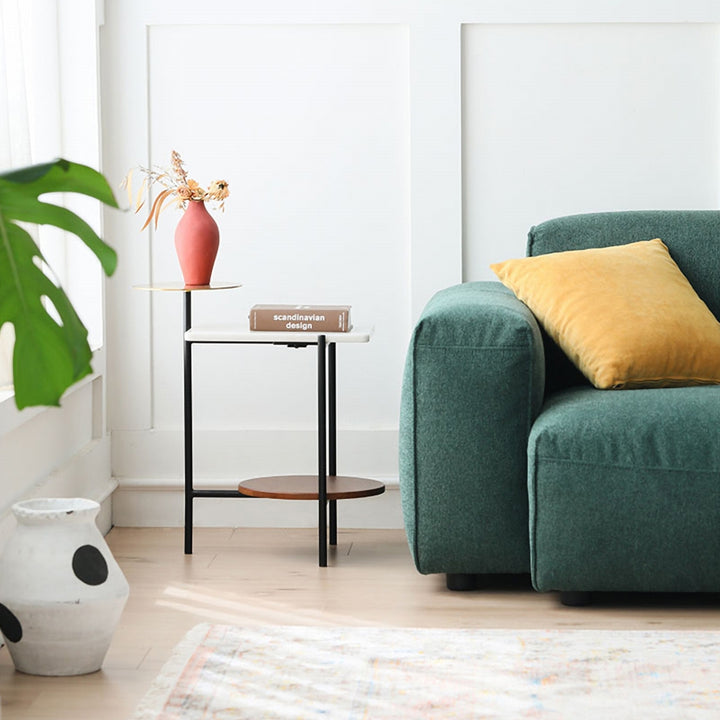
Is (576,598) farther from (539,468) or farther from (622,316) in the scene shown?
(622,316)

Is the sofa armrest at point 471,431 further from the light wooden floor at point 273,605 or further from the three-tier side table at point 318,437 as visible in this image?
the three-tier side table at point 318,437

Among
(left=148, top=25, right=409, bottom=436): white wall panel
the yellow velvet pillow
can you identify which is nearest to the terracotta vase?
(left=148, top=25, right=409, bottom=436): white wall panel

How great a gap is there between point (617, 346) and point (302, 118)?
121 cm

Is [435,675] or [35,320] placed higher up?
[35,320]

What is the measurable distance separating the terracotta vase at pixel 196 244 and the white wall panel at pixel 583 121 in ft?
2.55

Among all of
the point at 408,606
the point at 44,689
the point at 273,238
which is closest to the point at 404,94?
the point at 273,238

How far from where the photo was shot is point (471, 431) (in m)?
2.60

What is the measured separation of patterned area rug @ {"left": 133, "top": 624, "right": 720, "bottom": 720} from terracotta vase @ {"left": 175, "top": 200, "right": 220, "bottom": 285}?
98cm

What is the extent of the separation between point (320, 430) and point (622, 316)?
776 millimetres

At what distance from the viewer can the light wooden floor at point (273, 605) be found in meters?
2.10

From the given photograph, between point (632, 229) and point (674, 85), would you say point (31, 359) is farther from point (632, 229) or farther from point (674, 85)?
point (674, 85)

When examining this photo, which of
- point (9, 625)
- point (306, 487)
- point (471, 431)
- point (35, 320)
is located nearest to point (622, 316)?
point (471, 431)

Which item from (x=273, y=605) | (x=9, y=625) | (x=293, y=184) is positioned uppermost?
(x=293, y=184)

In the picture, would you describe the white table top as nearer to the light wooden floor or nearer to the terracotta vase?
the terracotta vase
